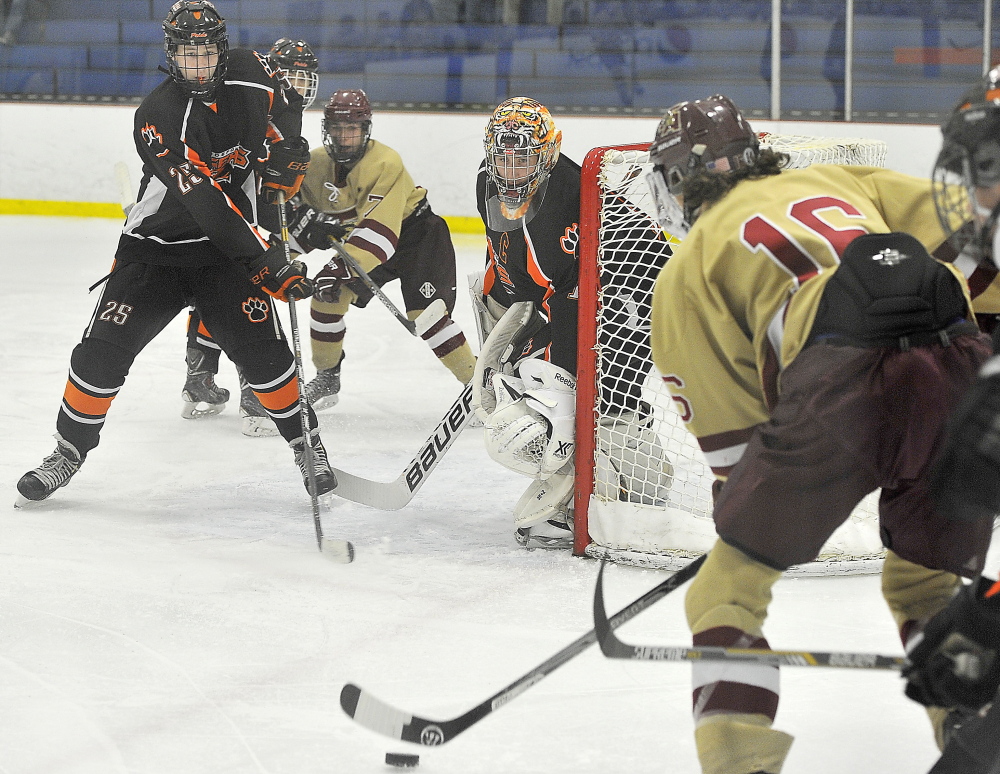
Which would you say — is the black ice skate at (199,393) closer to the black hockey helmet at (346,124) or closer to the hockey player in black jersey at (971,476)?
the black hockey helmet at (346,124)

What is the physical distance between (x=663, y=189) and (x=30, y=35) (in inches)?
309

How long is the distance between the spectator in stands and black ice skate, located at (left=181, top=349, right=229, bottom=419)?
5.53 metres

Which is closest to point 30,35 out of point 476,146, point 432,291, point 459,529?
point 476,146

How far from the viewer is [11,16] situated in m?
8.44

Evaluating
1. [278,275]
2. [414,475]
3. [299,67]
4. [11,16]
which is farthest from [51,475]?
[11,16]

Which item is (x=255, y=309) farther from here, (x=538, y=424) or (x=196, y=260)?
(x=538, y=424)

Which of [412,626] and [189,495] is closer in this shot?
[412,626]

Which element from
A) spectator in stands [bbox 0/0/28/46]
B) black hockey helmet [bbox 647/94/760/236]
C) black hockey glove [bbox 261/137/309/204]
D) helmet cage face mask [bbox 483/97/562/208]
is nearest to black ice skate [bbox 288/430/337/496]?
black hockey glove [bbox 261/137/309/204]

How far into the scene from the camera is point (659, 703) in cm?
196

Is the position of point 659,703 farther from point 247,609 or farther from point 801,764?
point 247,609

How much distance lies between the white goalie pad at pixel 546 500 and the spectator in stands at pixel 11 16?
7.14 m

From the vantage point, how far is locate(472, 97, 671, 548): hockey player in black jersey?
260 centimetres

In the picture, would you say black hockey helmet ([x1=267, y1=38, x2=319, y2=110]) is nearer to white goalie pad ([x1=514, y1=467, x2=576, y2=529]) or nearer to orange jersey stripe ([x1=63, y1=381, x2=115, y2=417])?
orange jersey stripe ([x1=63, y1=381, x2=115, y2=417])

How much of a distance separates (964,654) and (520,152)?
5.53ft
